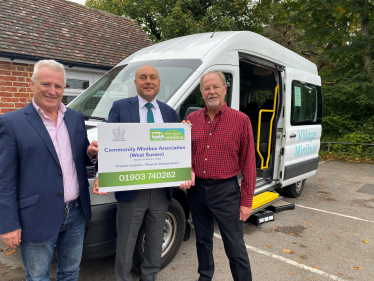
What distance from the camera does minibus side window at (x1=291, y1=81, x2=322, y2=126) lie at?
16.6 feet

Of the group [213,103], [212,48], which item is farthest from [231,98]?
[213,103]

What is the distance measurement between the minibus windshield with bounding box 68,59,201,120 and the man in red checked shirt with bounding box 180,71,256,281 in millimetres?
752

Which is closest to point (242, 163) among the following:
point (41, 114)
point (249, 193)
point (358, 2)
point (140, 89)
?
point (249, 193)

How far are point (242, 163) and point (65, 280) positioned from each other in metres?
1.71

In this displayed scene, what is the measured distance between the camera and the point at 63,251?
6.76 feet

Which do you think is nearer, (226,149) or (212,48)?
(226,149)

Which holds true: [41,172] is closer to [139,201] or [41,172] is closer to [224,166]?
[139,201]

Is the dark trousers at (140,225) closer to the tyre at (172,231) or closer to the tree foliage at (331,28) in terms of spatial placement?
the tyre at (172,231)

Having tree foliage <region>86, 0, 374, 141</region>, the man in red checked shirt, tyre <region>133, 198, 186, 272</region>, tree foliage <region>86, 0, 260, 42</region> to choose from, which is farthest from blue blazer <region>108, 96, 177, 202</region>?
tree foliage <region>86, 0, 374, 141</region>

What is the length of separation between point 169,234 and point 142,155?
1319 millimetres

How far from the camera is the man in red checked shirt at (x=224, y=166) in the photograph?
7.80ft

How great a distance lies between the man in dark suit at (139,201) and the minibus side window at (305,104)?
11.3 ft

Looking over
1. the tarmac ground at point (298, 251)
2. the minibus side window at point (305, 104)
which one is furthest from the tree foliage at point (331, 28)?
the tarmac ground at point (298, 251)

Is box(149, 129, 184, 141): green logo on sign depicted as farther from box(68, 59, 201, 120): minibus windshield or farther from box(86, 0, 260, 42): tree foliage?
box(86, 0, 260, 42): tree foliage
